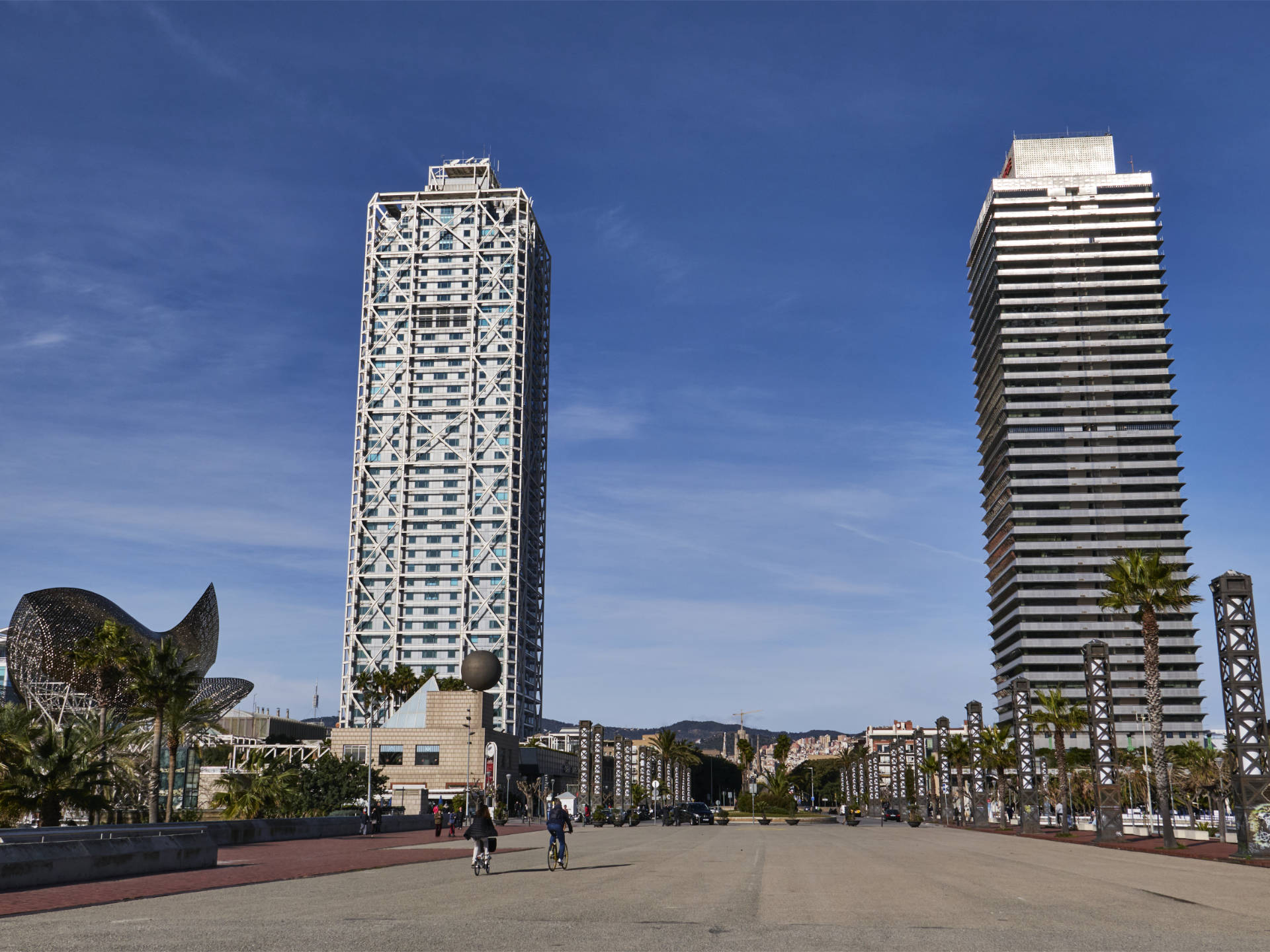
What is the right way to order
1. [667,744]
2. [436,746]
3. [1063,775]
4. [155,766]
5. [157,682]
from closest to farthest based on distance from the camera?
[155,766]
[157,682]
[1063,775]
[436,746]
[667,744]

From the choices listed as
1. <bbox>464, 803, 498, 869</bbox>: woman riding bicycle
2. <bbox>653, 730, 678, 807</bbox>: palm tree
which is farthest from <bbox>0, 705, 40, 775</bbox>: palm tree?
<bbox>653, 730, 678, 807</bbox>: palm tree

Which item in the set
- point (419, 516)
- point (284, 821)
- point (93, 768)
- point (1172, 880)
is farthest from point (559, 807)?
point (419, 516)

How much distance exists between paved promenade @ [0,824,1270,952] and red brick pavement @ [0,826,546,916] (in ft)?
2.87

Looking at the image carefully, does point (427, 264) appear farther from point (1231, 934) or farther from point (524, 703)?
point (1231, 934)

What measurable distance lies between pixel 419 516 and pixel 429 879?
161 metres

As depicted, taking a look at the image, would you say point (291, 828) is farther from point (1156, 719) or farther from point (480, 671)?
point (480, 671)

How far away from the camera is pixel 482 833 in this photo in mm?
25578

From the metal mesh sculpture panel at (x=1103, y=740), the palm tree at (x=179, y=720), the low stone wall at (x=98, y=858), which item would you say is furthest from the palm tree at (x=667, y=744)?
the low stone wall at (x=98, y=858)

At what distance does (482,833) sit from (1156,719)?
106ft

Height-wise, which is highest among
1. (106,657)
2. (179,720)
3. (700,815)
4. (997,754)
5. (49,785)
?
(106,657)

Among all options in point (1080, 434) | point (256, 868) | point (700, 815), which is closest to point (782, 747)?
point (700, 815)

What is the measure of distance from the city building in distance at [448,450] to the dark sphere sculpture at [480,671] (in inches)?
2496

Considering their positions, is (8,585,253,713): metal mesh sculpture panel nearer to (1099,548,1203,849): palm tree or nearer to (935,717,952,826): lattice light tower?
(935,717,952,826): lattice light tower

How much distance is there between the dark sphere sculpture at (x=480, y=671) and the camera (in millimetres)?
109062
